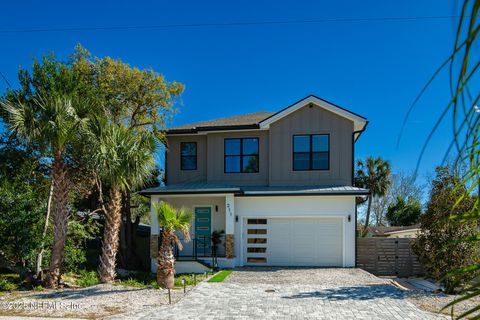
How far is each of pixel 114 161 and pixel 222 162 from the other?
8.03 m

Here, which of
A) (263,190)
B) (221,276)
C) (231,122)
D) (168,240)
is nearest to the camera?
(168,240)

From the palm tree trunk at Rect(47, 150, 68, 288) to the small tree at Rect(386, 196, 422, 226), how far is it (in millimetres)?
28903

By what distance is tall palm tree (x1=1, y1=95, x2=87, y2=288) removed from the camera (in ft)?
39.9

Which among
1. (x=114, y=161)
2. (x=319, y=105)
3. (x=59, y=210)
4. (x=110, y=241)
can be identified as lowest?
(x=110, y=241)

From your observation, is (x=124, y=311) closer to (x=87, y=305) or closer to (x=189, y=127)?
(x=87, y=305)

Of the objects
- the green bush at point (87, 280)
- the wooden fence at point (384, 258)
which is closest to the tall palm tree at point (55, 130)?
the green bush at point (87, 280)

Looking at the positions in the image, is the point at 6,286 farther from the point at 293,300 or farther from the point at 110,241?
the point at 293,300

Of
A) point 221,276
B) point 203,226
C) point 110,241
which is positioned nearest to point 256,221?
point 203,226

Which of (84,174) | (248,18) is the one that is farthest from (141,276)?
(248,18)

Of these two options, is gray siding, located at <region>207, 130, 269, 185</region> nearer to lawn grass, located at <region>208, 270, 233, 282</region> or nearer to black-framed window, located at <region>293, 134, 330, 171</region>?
black-framed window, located at <region>293, 134, 330, 171</region>

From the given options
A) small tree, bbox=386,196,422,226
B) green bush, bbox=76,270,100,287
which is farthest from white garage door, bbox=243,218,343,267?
small tree, bbox=386,196,422,226

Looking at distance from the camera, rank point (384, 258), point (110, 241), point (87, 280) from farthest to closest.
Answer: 1. point (384, 258)
2. point (87, 280)
3. point (110, 241)

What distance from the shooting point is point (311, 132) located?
19.1m

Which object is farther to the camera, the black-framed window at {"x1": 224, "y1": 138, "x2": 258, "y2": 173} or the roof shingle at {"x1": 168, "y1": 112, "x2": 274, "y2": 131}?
the roof shingle at {"x1": 168, "y1": 112, "x2": 274, "y2": 131}
